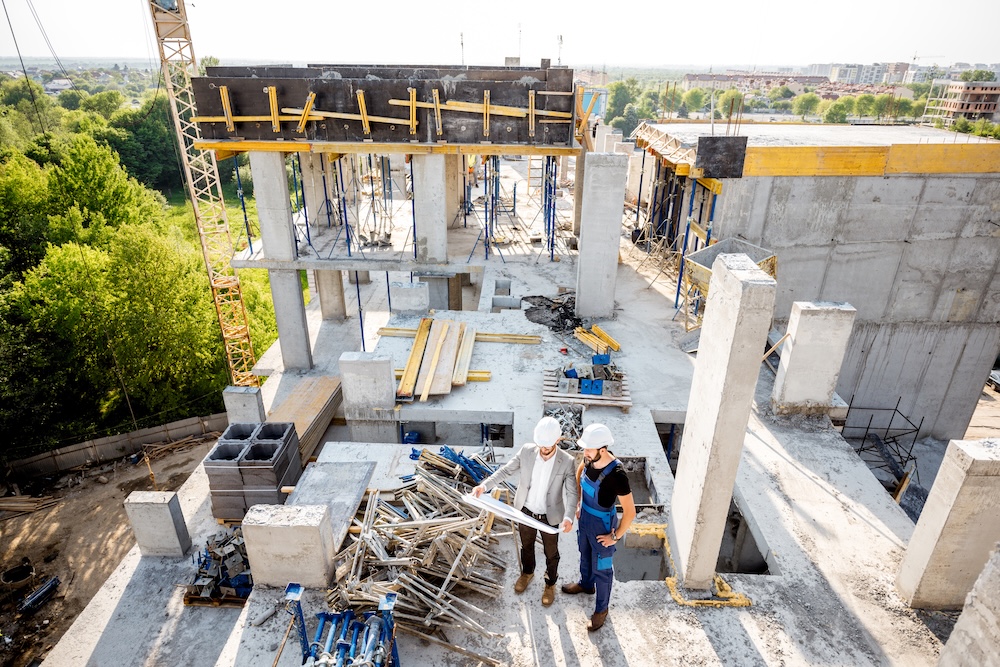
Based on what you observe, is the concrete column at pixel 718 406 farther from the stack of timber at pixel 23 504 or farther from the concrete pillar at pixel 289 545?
the stack of timber at pixel 23 504

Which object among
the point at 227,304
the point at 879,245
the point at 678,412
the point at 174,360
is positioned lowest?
the point at 174,360

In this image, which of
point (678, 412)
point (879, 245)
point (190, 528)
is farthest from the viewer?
point (879, 245)

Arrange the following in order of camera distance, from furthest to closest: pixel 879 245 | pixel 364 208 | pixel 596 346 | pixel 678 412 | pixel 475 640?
pixel 364 208 → pixel 879 245 → pixel 596 346 → pixel 678 412 → pixel 475 640

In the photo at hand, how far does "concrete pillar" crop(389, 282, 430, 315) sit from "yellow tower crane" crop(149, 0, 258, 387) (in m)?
5.63

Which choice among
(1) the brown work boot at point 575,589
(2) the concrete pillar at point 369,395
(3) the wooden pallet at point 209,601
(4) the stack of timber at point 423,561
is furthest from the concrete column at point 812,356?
(3) the wooden pallet at point 209,601

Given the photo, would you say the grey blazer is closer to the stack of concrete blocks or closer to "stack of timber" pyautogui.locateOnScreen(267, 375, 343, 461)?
the stack of concrete blocks

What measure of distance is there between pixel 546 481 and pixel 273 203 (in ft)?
39.1

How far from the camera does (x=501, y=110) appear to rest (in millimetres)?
14648

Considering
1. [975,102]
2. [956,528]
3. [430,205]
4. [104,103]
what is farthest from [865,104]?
[956,528]

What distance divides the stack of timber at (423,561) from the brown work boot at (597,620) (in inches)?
42.5

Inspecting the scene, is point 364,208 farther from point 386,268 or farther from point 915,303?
point 915,303

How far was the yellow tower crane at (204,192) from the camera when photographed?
17500 mm

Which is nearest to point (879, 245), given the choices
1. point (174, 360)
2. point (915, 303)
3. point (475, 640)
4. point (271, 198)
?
point (915, 303)

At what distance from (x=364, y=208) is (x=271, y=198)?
782 cm
